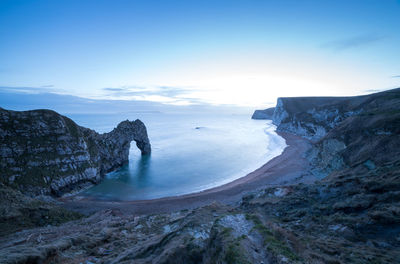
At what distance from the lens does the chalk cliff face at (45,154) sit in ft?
74.0

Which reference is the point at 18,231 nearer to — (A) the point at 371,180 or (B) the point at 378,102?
(A) the point at 371,180

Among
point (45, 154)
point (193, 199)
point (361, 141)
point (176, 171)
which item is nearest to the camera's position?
point (361, 141)

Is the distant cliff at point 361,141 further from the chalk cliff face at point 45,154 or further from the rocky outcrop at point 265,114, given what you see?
the rocky outcrop at point 265,114

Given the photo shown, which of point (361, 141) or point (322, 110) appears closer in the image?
point (361, 141)

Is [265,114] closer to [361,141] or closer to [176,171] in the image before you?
[176,171]

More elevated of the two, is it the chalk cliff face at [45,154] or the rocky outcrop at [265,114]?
the rocky outcrop at [265,114]

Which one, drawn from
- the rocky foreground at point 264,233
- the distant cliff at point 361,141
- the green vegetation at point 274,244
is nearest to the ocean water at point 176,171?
the rocky foreground at point 264,233

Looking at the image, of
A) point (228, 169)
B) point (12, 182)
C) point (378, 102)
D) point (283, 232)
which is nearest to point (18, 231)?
point (12, 182)

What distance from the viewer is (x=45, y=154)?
82.4ft

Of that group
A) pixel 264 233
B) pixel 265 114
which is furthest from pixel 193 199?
pixel 265 114

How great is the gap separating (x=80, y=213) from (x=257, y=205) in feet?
63.0

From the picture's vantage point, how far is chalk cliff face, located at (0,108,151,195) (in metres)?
22.5

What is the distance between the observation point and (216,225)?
828 cm

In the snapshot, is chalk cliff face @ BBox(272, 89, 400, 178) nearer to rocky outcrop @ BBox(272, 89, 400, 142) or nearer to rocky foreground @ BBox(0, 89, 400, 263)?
rocky foreground @ BBox(0, 89, 400, 263)
